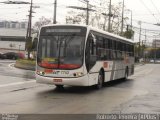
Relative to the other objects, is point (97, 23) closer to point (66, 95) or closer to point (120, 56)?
point (120, 56)

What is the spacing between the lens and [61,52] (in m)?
17.4

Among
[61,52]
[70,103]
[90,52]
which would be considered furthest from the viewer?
[90,52]

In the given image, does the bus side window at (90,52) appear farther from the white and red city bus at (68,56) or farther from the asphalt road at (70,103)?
the asphalt road at (70,103)

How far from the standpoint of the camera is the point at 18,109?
11992 mm

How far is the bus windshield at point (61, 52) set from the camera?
1722 cm

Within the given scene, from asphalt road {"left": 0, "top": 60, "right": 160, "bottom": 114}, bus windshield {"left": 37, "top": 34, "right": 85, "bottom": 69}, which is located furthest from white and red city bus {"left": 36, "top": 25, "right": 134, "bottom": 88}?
asphalt road {"left": 0, "top": 60, "right": 160, "bottom": 114}

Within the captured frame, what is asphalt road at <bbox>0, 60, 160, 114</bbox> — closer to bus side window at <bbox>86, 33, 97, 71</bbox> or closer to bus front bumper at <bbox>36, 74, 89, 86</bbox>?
bus front bumper at <bbox>36, 74, 89, 86</bbox>

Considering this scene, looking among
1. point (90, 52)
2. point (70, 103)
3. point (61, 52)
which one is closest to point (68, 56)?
point (61, 52)

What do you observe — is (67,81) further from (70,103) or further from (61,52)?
(70,103)

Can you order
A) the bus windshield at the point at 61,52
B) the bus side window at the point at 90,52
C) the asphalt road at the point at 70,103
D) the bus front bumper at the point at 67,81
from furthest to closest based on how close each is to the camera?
the bus side window at the point at 90,52
the bus windshield at the point at 61,52
the bus front bumper at the point at 67,81
the asphalt road at the point at 70,103

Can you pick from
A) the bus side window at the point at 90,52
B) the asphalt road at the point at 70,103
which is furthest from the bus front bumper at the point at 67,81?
the bus side window at the point at 90,52

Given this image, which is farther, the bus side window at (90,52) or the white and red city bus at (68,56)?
the bus side window at (90,52)

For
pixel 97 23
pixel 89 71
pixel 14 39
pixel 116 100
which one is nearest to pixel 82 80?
pixel 89 71

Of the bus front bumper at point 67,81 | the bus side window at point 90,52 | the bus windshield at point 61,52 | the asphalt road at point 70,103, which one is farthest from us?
the bus side window at point 90,52
